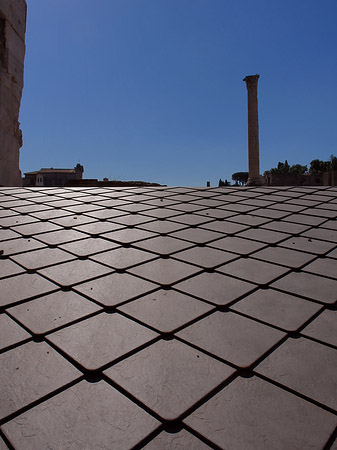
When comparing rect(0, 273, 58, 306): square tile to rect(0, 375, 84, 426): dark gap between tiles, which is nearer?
rect(0, 375, 84, 426): dark gap between tiles

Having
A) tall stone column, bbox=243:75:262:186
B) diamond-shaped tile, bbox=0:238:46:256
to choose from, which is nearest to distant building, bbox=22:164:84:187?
tall stone column, bbox=243:75:262:186

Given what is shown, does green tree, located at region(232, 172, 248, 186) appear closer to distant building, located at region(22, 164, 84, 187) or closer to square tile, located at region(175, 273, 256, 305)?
distant building, located at region(22, 164, 84, 187)

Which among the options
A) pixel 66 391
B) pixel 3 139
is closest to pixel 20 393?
pixel 66 391

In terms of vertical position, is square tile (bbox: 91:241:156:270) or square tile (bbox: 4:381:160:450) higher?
square tile (bbox: 91:241:156:270)

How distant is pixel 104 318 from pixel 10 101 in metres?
5.58

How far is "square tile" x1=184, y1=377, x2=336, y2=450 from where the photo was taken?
0.75m

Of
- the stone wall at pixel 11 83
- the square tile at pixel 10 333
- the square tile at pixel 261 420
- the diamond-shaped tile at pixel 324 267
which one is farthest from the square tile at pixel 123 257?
the stone wall at pixel 11 83

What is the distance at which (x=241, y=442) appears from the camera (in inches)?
29.5

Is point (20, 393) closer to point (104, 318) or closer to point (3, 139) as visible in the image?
point (104, 318)

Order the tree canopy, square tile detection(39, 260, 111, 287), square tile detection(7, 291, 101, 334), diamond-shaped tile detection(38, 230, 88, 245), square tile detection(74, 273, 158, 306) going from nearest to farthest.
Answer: square tile detection(7, 291, 101, 334)
square tile detection(74, 273, 158, 306)
square tile detection(39, 260, 111, 287)
diamond-shaped tile detection(38, 230, 88, 245)
the tree canopy

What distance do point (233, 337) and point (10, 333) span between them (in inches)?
29.2

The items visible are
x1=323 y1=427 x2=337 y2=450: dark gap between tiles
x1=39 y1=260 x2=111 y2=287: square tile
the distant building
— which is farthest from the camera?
the distant building

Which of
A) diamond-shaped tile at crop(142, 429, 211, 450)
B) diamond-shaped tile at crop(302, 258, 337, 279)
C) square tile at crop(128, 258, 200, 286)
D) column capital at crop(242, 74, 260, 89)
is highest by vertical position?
column capital at crop(242, 74, 260, 89)

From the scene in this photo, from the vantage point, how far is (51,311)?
4.16ft
